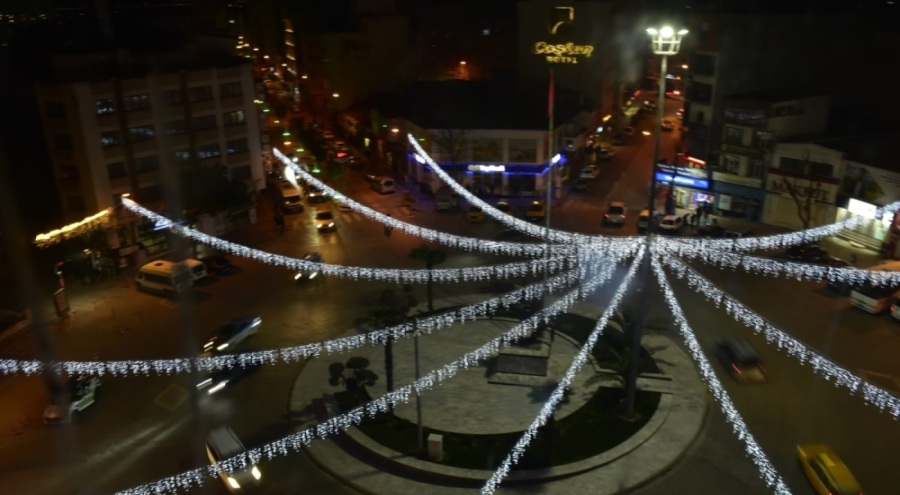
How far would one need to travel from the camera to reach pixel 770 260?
2577 cm

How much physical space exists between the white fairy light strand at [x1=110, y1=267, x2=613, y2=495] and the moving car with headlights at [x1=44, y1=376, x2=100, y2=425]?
4099 millimetres

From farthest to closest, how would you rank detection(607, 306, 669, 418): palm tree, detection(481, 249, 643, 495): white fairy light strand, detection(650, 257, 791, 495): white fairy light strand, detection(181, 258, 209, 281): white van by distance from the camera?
detection(181, 258, 209, 281): white van, detection(607, 306, 669, 418): palm tree, detection(650, 257, 791, 495): white fairy light strand, detection(481, 249, 643, 495): white fairy light strand

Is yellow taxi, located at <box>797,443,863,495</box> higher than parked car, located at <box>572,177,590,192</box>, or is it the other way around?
parked car, located at <box>572,177,590,192</box>

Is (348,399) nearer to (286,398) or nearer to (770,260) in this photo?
(286,398)

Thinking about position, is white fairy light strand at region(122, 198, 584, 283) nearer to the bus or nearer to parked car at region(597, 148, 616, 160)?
the bus

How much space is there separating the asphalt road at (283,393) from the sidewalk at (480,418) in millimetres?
514

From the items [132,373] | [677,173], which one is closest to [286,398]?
[132,373]

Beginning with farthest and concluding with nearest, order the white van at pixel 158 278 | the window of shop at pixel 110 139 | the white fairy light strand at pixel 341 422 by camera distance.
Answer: the window of shop at pixel 110 139, the white van at pixel 158 278, the white fairy light strand at pixel 341 422

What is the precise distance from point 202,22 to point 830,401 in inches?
1860

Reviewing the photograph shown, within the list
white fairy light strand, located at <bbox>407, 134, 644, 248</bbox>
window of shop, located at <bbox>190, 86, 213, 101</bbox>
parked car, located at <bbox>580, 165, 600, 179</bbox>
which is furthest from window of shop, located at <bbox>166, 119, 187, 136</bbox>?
Result: parked car, located at <bbox>580, 165, 600, 179</bbox>

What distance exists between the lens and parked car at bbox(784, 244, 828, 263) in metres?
27.2

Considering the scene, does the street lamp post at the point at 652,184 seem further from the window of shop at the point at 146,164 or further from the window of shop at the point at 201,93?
the window of shop at the point at 146,164

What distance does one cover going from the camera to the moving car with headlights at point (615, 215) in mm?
33062

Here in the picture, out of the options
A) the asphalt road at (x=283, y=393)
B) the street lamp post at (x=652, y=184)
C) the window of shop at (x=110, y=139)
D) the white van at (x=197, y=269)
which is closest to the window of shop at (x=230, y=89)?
the window of shop at (x=110, y=139)
